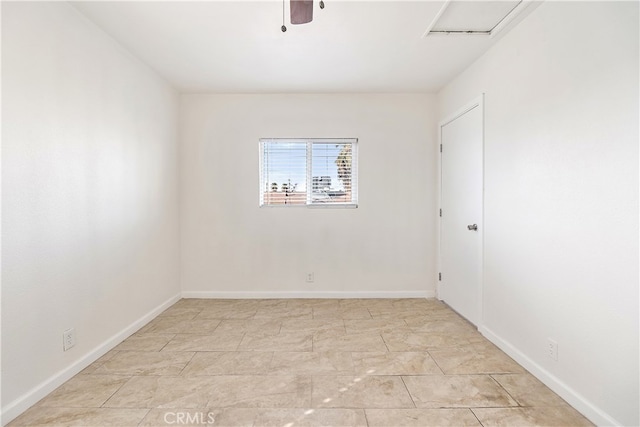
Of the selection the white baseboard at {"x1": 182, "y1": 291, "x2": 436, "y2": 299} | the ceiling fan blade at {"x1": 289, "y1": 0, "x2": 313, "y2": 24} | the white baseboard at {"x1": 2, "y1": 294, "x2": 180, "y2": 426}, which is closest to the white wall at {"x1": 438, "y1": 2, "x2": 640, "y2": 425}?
the white baseboard at {"x1": 182, "y1": 291, "x2": 436, "y2": 299}

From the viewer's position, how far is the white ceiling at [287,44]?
2209 millimetres

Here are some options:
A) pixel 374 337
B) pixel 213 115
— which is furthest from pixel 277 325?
pixel 213 115

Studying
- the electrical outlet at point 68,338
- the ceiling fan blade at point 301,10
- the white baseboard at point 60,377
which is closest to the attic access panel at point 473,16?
the ceiling fan blade at point 301,10

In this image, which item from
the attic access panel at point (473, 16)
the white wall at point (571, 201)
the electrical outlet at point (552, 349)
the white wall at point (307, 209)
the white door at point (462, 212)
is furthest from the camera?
the white wall at point (307, 209)

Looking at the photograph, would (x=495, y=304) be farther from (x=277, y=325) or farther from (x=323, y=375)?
(x=277, y=325)

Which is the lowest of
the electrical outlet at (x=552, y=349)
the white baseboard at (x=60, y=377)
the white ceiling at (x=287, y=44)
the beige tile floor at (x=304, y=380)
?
the beige tile floor at (x=304, y=380)

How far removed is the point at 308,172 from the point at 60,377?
3.02 meters

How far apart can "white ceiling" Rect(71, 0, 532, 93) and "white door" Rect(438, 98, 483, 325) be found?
2.06 feet

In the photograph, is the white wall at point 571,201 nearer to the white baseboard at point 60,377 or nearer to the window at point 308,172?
the window at point 308,172

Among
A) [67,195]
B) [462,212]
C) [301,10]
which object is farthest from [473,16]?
[67,195]

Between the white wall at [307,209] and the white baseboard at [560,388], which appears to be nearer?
the white baseboard at [560,388]

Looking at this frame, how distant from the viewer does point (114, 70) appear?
2.65 m

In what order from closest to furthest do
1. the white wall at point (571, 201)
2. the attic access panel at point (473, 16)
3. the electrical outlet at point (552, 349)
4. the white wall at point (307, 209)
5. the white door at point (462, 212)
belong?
the white wall at point (571, 201) < the electrical outlet at point (552, 349) < the attic access panel at point (473, 16) < the white door at point (462, 212) < the white wall at point (307, 209)

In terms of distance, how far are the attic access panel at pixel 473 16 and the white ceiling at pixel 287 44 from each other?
62 mm
